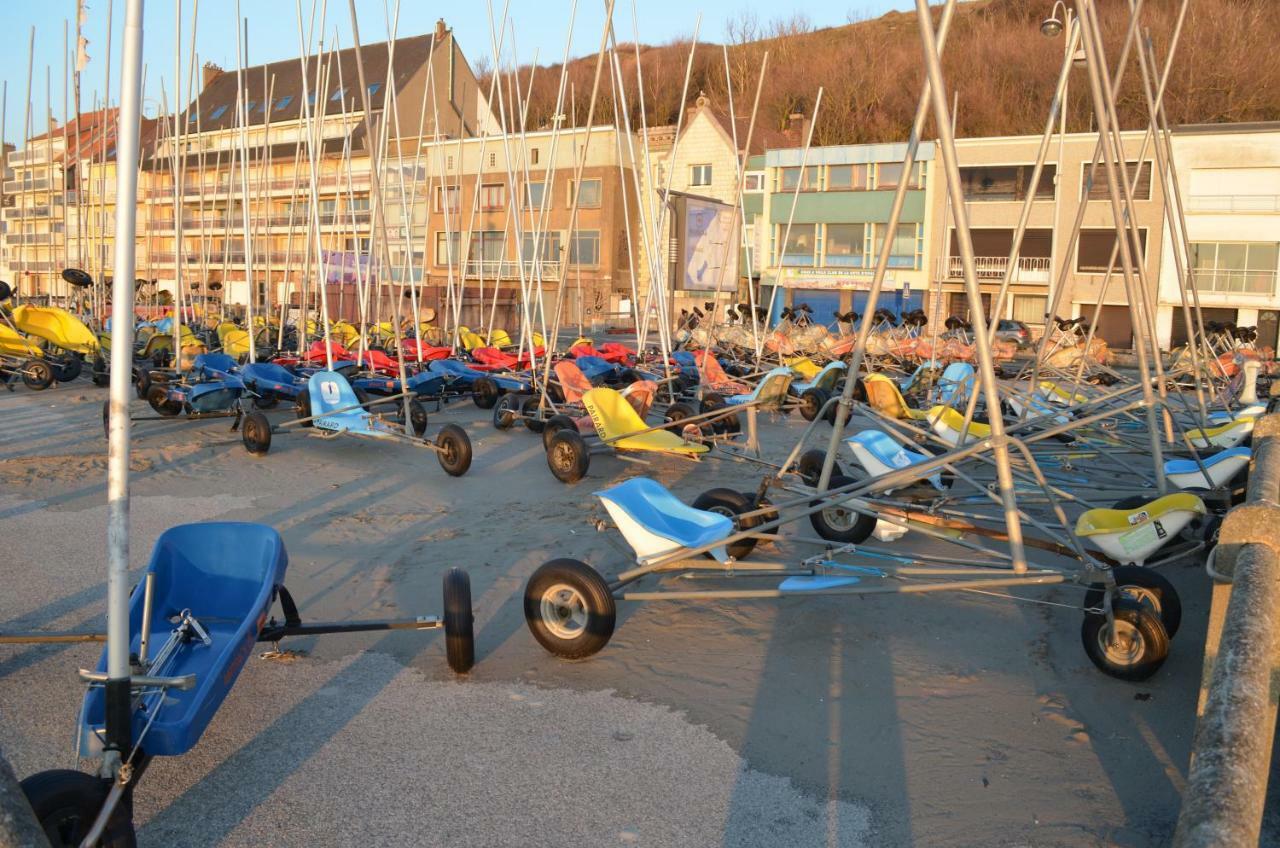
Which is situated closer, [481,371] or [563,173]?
[481,371]

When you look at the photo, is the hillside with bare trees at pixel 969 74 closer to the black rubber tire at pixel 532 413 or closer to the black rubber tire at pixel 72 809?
the black rubber tire at pixel 532 413

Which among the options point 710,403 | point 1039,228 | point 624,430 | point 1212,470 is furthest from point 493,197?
point 1212,470

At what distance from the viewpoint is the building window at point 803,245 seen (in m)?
45.0

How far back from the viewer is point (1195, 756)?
2646 mm

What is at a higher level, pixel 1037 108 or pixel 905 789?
pixel 1037 108

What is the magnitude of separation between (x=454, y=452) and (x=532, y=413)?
8.84 feet

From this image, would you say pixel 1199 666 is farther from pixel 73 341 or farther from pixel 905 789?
pixel 73 341

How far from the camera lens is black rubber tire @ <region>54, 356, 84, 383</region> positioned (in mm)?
17625

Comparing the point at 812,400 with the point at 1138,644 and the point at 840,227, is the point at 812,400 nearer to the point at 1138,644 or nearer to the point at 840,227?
the point at 1138,644

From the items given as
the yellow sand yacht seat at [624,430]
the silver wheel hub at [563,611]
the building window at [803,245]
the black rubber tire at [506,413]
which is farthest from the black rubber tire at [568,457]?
the building window at [803,245]

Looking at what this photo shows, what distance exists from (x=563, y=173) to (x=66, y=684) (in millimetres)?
43807

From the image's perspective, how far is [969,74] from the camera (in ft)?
198

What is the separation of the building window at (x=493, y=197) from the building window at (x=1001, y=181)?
20.4 m

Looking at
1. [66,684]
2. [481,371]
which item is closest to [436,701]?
[66,684]
